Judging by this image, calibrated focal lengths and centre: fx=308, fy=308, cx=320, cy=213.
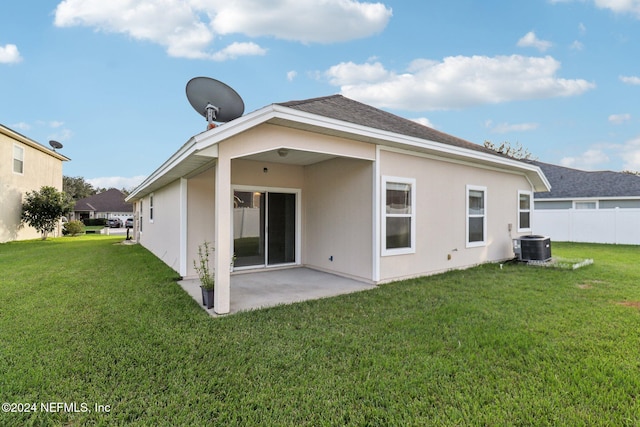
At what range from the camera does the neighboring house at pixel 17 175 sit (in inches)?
607

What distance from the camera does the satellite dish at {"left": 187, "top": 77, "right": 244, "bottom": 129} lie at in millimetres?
6016

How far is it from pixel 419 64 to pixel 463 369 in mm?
13473

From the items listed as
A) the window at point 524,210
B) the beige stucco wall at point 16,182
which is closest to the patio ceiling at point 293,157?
the window at point 524,210

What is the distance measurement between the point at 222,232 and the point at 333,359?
2.53m

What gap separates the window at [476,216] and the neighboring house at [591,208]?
417 inches

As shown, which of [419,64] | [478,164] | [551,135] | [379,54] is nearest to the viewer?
[478,164]

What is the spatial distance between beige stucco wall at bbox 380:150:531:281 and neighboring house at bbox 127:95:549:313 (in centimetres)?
3

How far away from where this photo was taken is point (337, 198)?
7648 mm

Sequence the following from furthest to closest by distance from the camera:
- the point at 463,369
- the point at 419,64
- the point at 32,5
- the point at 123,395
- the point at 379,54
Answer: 1. the point at 419,64
2. the point at 379,54
3. the point at 32,5
4. the point at 463,369
5. the point at 123,395

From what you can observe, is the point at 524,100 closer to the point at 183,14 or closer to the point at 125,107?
the point at 183,14

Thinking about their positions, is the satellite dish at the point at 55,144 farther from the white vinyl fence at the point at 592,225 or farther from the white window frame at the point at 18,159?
the white vinyl fence at the point at 592,225

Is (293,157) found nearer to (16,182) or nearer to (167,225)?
(167,225)

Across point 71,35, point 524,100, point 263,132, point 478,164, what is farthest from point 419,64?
point 71,35

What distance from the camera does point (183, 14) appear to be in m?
8.96
